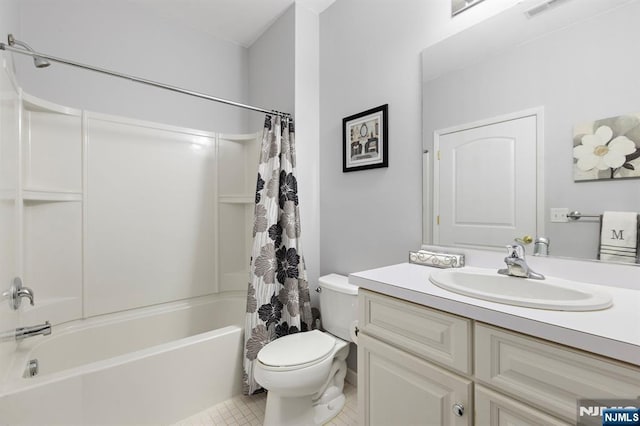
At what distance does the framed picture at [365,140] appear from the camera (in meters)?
1.67

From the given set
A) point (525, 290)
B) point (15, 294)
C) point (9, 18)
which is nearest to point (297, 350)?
point (525, 290)

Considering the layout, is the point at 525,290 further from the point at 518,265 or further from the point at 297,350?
the point at 297,350

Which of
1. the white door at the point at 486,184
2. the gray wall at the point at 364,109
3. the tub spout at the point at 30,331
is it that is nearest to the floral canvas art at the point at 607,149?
the white door at the point at 486,184

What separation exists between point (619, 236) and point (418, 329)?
74 cm

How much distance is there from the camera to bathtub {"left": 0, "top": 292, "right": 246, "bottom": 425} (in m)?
1.21

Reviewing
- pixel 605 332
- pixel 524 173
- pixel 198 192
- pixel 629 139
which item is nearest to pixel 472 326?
pixel 605 332

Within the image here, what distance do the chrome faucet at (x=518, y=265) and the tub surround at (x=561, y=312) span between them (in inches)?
4.6

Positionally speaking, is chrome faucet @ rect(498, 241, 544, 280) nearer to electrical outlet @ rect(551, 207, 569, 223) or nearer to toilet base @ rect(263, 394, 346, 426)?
electrical outlet @ rect(551, 207, 569, 223)

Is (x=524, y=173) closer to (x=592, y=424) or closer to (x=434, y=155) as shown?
(x=434, y=155)

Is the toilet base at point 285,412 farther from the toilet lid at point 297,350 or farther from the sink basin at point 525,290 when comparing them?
the sink basin at point 525,290

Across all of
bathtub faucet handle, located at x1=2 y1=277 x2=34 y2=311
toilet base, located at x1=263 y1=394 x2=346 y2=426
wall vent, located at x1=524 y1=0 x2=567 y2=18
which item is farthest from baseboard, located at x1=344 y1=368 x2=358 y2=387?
wall vent, located at x1=524 y1=0 x2=567 y2=18

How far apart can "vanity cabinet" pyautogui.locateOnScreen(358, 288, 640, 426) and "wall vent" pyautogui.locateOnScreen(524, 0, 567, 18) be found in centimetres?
121

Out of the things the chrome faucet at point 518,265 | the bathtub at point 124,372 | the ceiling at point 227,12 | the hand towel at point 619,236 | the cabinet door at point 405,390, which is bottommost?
the bathtub at point 124,372

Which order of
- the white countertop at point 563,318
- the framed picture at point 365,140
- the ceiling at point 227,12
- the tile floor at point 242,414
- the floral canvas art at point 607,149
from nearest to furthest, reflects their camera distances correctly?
the white countertop at point 563,318
the floral canvas art at point 607,149
the tile floor at point 242,414
the framed picture at point 365,140
the ceiling at point 227,12
